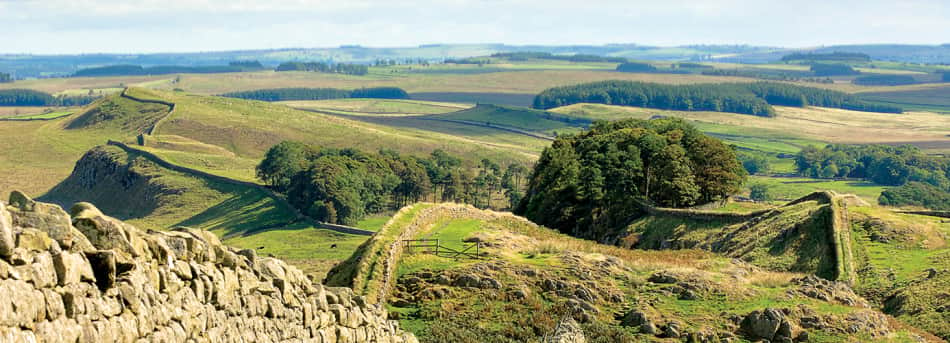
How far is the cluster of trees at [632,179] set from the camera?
78.0m

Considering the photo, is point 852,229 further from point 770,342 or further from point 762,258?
point 770,342

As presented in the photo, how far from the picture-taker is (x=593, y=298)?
42.8 metres

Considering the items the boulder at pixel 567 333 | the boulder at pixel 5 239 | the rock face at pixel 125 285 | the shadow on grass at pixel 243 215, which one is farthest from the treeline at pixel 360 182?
the boulder at pixel 5 239

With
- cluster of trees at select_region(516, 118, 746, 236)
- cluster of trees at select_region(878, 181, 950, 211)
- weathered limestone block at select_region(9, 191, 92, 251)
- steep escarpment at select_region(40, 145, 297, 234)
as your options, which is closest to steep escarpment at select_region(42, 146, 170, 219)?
steep escarpment at select_region(40, 145, 297, 234)

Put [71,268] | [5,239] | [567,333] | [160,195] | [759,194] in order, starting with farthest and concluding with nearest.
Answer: [759,194] → [160,195] → [567,333] → [71,268] → [5,239]

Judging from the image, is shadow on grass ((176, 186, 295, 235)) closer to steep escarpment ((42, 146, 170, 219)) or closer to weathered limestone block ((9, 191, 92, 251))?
steep escarpment ((42, 146, 170, 219))

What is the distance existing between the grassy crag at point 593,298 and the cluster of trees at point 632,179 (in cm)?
2711

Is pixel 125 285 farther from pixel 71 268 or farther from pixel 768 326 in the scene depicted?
pixel 768 326

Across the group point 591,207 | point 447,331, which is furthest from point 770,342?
point 591,207

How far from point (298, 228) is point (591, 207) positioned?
61125 millimetres

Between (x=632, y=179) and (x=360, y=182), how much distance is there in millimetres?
69674

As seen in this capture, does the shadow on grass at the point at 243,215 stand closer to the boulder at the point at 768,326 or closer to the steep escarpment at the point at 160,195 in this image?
the steep escarpment at the point at 160,195

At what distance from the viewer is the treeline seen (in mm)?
135375

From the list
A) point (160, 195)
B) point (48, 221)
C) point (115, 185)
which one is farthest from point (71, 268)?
point (115, 185)
